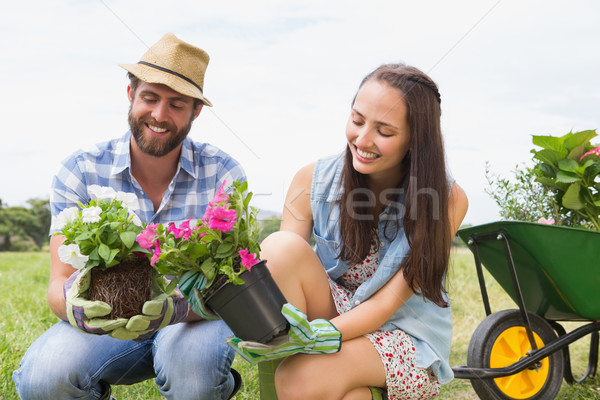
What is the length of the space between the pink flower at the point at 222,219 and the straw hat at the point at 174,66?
2.57 ft

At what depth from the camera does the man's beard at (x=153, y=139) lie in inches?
83.7

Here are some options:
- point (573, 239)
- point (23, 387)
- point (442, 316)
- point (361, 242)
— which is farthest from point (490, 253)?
point (23, 387)

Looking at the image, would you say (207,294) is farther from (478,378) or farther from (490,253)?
(490,253)

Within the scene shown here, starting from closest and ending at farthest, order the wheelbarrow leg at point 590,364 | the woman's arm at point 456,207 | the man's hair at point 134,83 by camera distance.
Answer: the woman's arm at point 456,207
the man's hair at point 134,83
the wheelbarrow leg at point 590,364

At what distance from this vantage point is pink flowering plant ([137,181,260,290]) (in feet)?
4.86

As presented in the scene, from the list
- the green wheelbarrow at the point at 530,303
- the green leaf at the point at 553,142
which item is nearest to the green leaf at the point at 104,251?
the green wheelbarrow at the point at 530,303

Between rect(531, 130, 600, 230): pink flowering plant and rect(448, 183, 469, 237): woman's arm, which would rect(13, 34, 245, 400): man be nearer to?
rect(448, 183, 469, 237): woman's arm

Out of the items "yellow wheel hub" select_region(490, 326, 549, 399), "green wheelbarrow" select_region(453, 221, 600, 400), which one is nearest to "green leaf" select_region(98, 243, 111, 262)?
"green wheelbarrow" select_region(453, 221, 600, 400)

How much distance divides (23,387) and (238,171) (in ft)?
3.47

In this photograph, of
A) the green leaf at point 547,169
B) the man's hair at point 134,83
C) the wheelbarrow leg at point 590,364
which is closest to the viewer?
the man's hair at point 134,83

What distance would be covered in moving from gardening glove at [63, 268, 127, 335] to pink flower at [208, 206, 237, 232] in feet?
1.42

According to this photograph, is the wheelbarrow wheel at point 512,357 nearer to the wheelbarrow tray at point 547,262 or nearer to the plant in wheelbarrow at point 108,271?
the wheelbarrow tray at point 547,262

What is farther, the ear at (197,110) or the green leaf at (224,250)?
the ear at (197,110)

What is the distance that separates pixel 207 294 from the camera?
1.54 m
